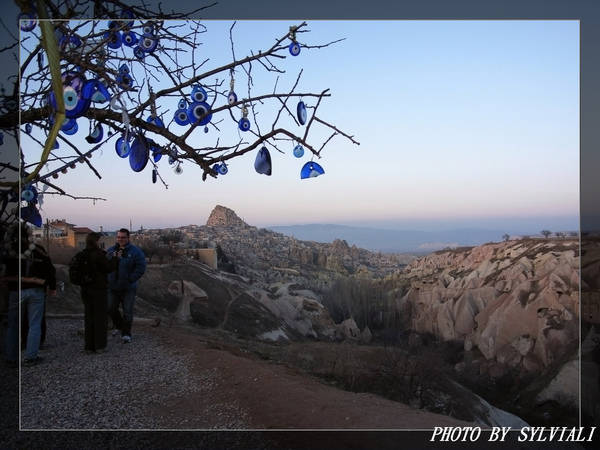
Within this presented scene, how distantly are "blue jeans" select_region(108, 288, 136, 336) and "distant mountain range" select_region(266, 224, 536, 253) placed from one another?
0.86m

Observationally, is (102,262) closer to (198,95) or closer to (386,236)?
(198,95)

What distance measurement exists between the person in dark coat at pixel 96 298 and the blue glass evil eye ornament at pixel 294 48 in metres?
1.41

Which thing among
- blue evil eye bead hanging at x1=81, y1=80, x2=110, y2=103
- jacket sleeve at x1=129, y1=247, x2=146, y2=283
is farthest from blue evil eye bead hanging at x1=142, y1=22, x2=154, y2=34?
jacket sleeve at x1=129, y1=247, x2=146, y2=283

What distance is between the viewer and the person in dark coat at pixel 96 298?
2.77 meters

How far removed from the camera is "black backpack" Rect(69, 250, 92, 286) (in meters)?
2.79

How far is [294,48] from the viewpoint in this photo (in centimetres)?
247

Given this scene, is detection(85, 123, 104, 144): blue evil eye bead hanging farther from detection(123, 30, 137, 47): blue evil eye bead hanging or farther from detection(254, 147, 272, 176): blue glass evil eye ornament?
detection(254, 147, 272, 176): blue glass evil eye ornament

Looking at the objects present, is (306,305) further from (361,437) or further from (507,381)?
(507,381)

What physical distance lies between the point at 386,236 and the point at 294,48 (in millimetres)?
1154

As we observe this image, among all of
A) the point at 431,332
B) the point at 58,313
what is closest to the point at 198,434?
the point at 58,313

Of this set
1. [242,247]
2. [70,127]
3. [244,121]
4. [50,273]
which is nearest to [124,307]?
[50,273]

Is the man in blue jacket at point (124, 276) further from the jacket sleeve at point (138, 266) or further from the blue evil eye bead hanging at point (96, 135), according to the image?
the blue evil eye bead hanging at point (96, 135)

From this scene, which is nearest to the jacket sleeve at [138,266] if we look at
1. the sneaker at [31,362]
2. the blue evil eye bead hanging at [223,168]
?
the sneaker at [31,362]

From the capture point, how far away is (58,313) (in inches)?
117
